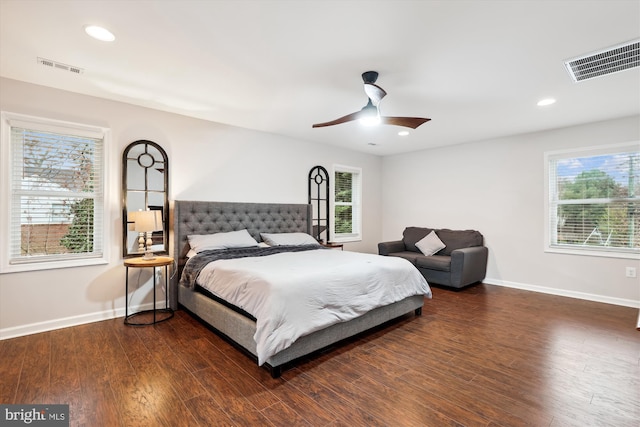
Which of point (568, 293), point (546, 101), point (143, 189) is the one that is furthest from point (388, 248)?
point (143, 189)

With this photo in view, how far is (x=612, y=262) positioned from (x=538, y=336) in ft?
7.34

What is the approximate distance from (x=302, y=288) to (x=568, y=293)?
4.41m

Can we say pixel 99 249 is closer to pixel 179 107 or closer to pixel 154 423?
pixel 179 107

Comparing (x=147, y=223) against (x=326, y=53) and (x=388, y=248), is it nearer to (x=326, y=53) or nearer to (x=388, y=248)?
(x=326, y=53)

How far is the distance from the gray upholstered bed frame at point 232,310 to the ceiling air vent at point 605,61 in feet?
8.91

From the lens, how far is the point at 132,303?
3.77m

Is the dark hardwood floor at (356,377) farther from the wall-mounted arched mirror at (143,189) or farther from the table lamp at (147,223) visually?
the wall-mounted arched mirror at (143,189)

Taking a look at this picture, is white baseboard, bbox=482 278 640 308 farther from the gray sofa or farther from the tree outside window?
the tree outside window

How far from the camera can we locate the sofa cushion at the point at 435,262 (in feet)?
16.0

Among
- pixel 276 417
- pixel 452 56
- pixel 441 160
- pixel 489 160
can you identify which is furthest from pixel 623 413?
pixel 441 160

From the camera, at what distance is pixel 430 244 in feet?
18.4

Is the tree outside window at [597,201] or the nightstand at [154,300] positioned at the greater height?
the tree outside window at [597,201]

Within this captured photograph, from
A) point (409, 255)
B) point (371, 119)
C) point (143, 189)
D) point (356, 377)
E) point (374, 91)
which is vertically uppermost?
point (374, 91)

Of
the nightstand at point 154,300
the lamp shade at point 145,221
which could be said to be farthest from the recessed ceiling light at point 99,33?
the nightstand at point 154,300
